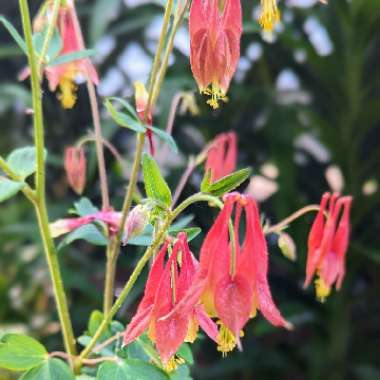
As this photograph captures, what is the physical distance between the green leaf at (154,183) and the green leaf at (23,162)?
14cm

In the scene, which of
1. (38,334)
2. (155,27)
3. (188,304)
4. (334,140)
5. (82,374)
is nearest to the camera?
(188,304)

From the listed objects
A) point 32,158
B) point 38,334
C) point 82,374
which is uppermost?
point 32,158

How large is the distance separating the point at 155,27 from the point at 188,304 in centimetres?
136

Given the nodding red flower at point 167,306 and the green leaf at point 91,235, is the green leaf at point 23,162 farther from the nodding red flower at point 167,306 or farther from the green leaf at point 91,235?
the nodding red flower at point 167,306

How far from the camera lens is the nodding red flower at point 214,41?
500 millimetres

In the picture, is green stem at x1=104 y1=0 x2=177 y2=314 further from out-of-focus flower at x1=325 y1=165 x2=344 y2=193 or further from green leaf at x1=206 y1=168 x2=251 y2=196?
out-of-focus flower at x1=325 y1=165 x2=344 y2=193

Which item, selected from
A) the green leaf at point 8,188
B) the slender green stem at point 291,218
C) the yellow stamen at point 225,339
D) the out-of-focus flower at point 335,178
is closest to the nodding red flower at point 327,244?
the slender green stem at point 291,218

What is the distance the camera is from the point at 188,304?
46 cm

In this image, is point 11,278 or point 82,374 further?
point 11,278

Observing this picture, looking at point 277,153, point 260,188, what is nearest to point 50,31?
point 277,153

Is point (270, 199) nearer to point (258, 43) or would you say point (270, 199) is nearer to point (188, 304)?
point (258, 43)

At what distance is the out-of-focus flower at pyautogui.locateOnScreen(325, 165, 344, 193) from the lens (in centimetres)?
152

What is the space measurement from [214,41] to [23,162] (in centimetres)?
22

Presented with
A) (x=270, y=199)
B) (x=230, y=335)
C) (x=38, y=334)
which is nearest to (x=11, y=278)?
(x=38, y=334)
